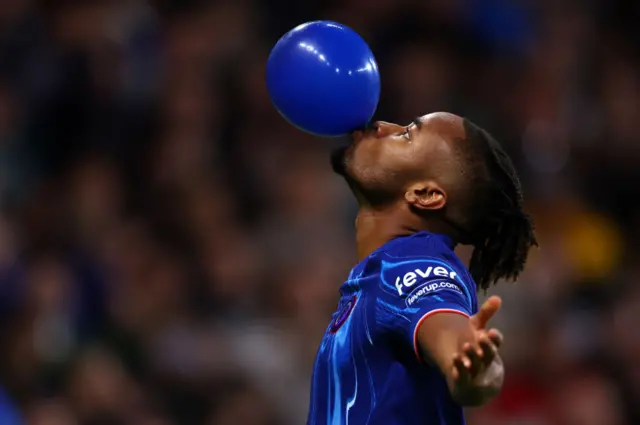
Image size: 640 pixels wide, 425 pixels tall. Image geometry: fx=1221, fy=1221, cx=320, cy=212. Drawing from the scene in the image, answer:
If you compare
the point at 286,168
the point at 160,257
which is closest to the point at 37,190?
the point at 160,257

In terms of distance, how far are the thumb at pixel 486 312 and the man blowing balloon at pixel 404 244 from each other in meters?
0.04

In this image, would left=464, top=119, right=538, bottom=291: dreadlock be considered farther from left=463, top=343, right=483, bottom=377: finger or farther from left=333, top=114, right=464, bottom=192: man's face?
left=463, top=343, right=483, bottom=377: finger

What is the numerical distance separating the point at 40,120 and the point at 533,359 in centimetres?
313

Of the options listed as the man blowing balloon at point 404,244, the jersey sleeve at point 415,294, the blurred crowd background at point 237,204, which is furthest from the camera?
the blurred crowd background at point 237,204

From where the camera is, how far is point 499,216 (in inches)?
126

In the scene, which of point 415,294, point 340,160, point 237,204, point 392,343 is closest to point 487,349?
point 415,294

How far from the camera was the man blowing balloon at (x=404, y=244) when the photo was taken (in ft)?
9.32

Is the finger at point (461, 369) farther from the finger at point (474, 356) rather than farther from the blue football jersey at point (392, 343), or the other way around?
the blue football jersey at point (392, 343)

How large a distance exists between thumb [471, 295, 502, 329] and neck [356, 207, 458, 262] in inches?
25.8

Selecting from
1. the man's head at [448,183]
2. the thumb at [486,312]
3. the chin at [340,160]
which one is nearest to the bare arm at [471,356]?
the thumb at [486,312]

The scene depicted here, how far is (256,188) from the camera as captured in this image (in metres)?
7.30

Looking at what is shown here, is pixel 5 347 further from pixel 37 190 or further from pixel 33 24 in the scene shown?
pixel 33 24

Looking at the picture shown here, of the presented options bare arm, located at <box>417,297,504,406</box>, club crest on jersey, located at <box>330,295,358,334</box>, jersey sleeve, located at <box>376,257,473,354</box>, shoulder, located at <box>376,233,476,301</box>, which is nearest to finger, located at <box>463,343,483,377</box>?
bare arm, located at <box>417,297,504,406</box>

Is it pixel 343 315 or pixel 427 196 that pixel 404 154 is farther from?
pixel 343 315
